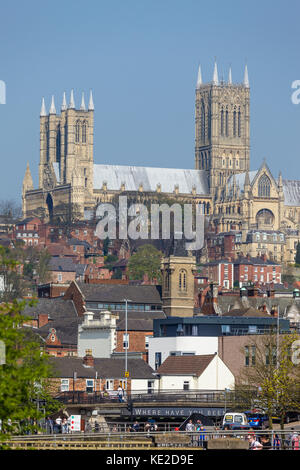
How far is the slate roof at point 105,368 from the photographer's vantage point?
89688 mm

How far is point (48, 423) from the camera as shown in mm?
66125

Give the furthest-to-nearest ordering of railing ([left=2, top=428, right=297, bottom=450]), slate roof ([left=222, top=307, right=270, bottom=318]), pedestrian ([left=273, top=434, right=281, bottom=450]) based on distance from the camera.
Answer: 1. slate roof ([left=222, top=307, right=270, bottom=318])
2. pedestrian ([left=273, top=434, right=281, bottom=450])
3. railing ([left=2, top=428, right=297, bottom=450])

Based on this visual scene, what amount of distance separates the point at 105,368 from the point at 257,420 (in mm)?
22089

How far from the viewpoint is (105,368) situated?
9244cm

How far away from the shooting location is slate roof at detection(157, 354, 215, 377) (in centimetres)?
8994

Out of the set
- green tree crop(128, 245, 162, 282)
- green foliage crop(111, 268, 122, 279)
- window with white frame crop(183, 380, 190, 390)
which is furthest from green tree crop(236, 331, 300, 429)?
green foliage crop(111, 268, 122, 279)

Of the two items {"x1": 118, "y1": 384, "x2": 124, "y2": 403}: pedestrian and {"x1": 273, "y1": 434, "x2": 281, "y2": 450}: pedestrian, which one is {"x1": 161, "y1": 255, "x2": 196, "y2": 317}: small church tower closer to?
{"x1": 118, "y1": 384, "x2": 124, "y2": 403}: pedestrian

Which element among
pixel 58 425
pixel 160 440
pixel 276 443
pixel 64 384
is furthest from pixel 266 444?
pixel 64 384

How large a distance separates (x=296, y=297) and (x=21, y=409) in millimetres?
86261

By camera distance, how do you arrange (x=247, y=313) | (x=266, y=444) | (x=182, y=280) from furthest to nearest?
1. (x=182, y=280)
2. (x=247, y=313)
3. (x=266, y=444)

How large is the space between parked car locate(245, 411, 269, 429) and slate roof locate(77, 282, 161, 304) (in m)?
42.9

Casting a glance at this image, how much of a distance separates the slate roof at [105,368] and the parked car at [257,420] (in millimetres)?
16719

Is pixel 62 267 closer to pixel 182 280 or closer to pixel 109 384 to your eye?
pixel 182 280
